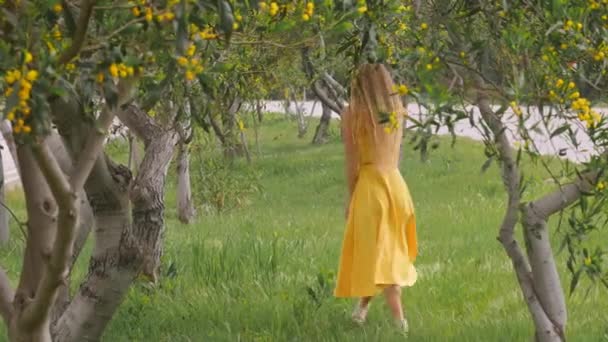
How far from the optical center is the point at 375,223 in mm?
8664

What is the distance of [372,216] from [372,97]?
90 centimetres

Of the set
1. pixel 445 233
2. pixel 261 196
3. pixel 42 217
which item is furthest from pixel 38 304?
pixel 261 196

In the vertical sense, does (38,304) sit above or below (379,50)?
below

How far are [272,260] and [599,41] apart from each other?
5.73 metres

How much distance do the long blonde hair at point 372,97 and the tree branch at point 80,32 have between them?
13.8ft

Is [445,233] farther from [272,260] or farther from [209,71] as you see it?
[209,71]

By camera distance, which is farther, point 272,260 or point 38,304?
point 272,260

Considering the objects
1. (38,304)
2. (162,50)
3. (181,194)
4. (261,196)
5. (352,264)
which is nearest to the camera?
(162,50)

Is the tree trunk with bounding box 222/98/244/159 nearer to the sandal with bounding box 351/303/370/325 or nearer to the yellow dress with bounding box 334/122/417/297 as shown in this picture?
the yellow dress with bounding box 334/122/417/297

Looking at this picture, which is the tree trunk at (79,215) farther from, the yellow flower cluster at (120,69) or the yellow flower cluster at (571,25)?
the yellow flower cluster at (571,25)

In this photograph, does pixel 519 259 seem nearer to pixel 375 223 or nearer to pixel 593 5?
pixel 375 223

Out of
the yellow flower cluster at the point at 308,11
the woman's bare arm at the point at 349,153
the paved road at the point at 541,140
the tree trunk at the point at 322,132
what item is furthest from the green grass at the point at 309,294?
the tree trunk at the point at 322,132

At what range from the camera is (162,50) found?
401 cm

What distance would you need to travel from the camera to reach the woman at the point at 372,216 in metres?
8.47
